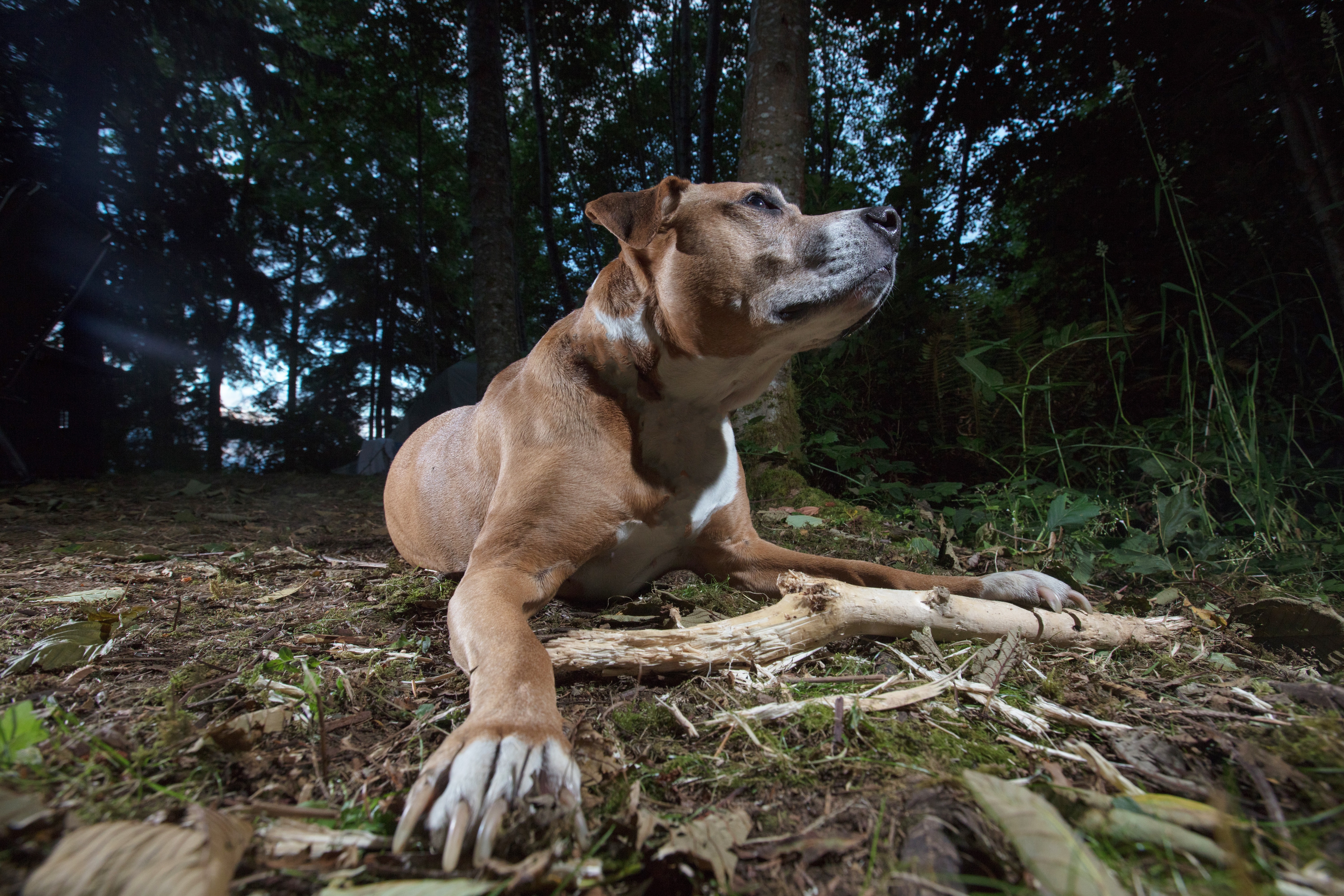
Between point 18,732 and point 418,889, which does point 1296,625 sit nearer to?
point 418,889

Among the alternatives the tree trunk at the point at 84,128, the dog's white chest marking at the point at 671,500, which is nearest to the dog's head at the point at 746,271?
the dog's white chest marking at the point at 671,500

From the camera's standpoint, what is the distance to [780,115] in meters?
4.33

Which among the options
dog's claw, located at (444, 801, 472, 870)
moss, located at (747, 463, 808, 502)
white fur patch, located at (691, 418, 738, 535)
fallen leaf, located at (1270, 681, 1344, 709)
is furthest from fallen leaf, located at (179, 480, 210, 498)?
fallen leaf, located at (1270, 681, 1344, 709)

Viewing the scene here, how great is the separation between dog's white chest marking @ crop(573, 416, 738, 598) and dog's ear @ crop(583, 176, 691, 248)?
0.65m

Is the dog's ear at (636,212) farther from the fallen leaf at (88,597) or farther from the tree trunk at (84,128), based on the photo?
the tree trunk at (84,128)

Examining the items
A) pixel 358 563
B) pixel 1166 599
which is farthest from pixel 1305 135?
pixel 358 563

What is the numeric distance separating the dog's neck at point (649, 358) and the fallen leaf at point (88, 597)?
6.75 ft

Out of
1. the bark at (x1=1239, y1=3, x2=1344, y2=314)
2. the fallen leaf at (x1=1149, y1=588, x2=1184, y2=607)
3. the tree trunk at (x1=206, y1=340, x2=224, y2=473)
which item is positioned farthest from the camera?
the tree trunk at (x1=206, y1=340, x2=224, y2=473)

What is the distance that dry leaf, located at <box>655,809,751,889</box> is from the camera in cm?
81

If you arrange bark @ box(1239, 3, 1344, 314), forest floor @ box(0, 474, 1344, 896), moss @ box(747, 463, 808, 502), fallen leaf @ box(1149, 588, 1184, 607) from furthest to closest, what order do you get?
moss @ box(747, 463, 808, 502) < bark @ box(1239, 3, 1344, 314) < fallen leaf @ box(1149, 588, 1184, 607) < forest floor @ box(0, 474, 1344, 896)

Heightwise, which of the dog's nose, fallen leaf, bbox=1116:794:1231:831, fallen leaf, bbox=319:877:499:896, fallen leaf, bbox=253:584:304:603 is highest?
the dog's nose

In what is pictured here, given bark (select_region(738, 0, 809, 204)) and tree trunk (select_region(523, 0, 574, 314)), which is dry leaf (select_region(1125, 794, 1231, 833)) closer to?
bark (select_region(738, 0, 809, 204))

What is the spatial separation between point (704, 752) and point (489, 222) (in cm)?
659

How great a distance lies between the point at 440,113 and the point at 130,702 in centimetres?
2088
